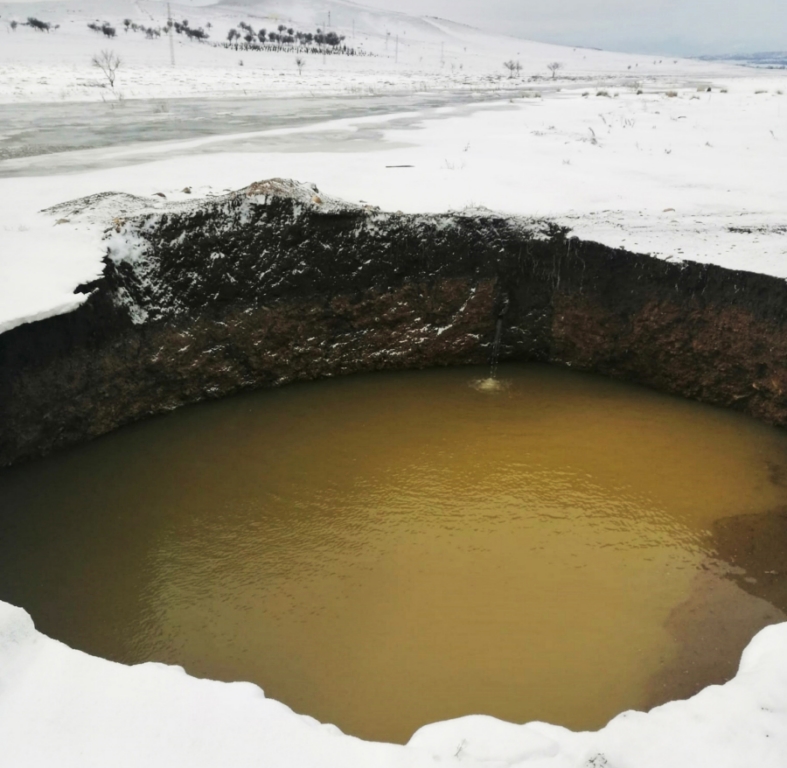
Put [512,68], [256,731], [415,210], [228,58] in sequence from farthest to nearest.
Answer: [512,68] < [228,58] < [415,210] < [256,731]

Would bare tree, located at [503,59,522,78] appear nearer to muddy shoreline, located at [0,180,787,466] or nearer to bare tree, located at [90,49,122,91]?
bare tree, located at [90,49,122,91]

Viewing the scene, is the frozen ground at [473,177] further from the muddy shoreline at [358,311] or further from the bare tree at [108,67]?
the bare tree at [108,67]

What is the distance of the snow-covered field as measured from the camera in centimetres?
203

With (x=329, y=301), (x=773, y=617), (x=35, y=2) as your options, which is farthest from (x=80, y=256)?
(x=35, y=2)

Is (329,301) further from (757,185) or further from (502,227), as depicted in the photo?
(757,185)

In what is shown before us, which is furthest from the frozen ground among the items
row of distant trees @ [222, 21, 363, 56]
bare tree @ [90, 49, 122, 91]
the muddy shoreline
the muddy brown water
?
row of distant trees @ [222, 21, 363, 56]

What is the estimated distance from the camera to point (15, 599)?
3557 mm

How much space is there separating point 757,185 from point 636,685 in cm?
591

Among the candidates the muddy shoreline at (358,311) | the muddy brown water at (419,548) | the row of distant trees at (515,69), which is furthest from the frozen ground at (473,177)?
the row of distant trees at (515,69)

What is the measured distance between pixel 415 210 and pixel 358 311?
106 cm

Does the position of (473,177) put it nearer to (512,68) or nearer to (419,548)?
(419,548)

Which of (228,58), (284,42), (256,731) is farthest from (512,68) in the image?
(256,731)

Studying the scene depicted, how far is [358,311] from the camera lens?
583 cm

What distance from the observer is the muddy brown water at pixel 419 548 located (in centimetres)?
312
